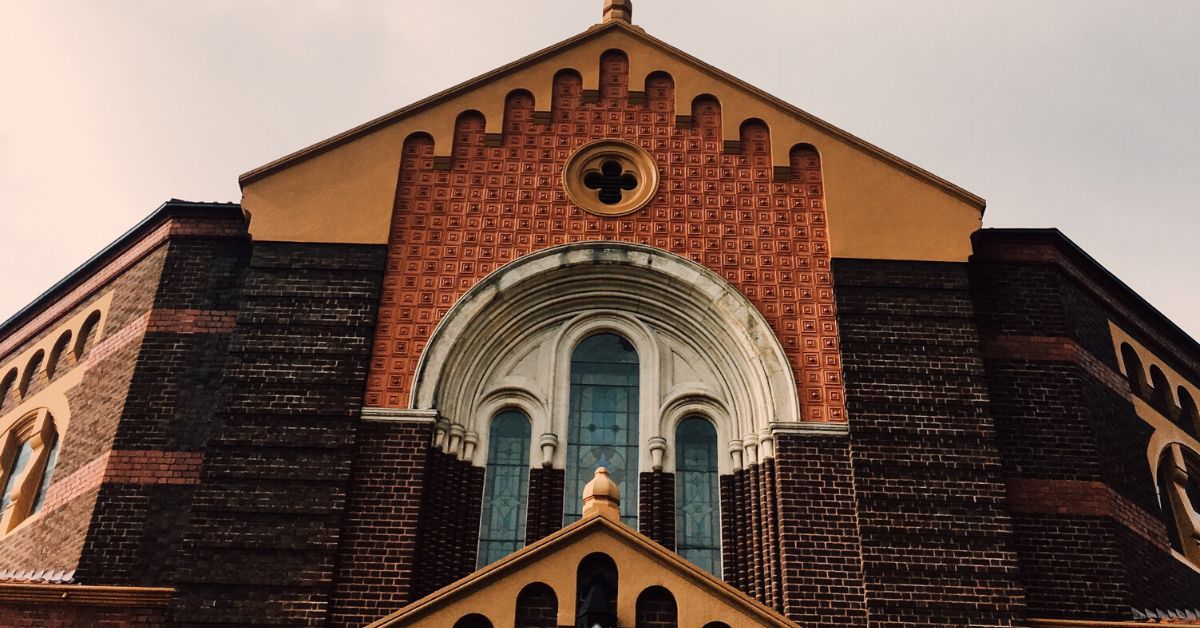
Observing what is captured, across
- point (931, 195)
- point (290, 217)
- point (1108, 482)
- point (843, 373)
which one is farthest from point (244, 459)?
point (1108, 482)

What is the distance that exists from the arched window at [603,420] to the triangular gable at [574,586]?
2987 millimetres

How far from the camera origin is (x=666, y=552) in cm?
1045

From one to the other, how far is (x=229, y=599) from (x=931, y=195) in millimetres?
9467

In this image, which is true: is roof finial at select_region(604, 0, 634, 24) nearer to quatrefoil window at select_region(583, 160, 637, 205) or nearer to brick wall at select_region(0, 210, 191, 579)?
quatrefoil window at select_region(583, 160, 637, 205)

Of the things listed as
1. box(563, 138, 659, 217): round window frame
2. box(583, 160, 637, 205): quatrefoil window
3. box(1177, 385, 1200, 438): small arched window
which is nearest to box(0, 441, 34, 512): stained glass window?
box(563, 138, 659, 217): round window frame

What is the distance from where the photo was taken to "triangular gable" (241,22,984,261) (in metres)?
14.7

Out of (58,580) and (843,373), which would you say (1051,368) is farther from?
(58,580)

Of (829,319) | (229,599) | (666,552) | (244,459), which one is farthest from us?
(829,319)

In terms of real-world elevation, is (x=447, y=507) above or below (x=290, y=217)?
below

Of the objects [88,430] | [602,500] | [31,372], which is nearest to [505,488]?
[602,500]

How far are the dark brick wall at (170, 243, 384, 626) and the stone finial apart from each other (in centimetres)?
314

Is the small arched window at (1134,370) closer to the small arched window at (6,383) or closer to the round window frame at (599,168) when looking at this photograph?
the round window frame at (599,168)

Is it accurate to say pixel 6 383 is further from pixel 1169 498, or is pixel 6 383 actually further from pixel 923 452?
pixel 1169 498

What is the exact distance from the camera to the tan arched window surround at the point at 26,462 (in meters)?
15.4
